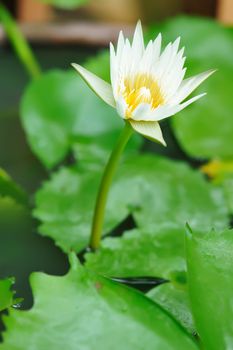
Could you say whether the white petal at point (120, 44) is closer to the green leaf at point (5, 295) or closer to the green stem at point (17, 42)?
the green leaf at point (5, 295)

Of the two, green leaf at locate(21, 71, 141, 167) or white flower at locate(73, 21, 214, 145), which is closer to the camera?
white flower at locate(73, 21, 214, 145)

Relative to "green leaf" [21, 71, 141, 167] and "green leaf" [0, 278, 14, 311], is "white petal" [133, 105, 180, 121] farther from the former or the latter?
"green leaf" [21, 71, 141, 167]

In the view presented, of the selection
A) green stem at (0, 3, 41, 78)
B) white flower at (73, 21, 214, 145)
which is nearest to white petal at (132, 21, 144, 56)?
white flower at (73, 21, 214, 145)

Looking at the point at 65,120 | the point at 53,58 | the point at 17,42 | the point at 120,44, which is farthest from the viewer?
the point at 53,58

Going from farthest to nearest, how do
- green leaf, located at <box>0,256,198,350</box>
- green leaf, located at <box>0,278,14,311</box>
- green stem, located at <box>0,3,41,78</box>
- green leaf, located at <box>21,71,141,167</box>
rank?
green stem, located at <box>0,3,41,78</box> → green leaf, located at <box>21,71,141,167</box> → green leaf, located at <box>0,278,14,311</box> → green leaf, located at <box>0,256,198,350</box>

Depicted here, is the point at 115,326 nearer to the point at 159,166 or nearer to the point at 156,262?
the point at 156,262

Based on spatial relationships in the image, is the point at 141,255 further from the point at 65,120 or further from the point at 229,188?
the point at 65,120

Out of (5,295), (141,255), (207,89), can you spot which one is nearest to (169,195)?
(141,255)

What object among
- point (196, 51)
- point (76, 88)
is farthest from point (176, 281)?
point (196, 51)
